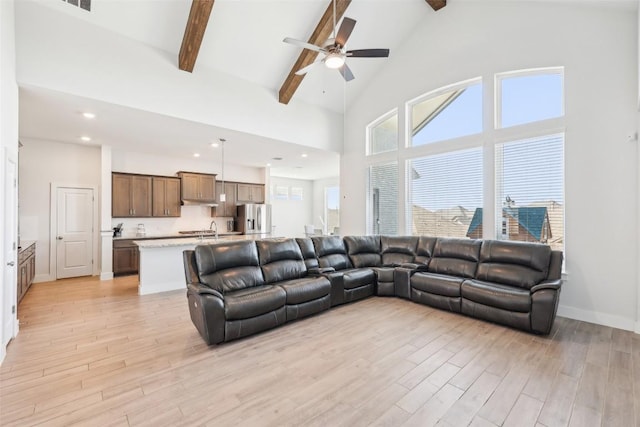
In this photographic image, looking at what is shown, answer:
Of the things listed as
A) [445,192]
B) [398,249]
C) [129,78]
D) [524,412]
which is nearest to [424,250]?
[398,249]

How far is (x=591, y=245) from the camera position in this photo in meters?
3.75

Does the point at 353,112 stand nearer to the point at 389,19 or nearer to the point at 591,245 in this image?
the point at 389,19

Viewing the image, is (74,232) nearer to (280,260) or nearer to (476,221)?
(280,260)

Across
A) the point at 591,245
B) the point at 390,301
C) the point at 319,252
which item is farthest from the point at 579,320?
the point at 319,252

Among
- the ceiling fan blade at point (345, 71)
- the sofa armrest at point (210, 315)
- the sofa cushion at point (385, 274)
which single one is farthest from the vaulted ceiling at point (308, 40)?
the sofa cushion at point (385, 274)

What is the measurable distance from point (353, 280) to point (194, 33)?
13.6ft

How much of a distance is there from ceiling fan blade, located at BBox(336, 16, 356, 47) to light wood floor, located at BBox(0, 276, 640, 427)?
129 inches

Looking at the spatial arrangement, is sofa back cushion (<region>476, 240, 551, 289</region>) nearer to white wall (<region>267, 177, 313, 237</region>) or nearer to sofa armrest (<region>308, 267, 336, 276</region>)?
sofa armrest (<region>308, 267, 336, 276</region>)

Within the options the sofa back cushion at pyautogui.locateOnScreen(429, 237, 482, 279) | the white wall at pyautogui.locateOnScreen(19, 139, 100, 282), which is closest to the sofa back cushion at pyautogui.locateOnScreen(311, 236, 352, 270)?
the sofa back cushion at pyautogui.locateOnScreen(429, 237, 482, 279)

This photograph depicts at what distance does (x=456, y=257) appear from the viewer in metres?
4.50

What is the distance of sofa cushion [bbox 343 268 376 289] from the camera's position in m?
4.33

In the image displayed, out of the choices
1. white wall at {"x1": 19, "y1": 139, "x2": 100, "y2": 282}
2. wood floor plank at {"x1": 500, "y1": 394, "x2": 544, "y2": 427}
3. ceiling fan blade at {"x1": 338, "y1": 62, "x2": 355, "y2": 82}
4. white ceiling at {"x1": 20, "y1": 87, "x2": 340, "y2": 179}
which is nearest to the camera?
wood floor plank at {"x1": 500, "y1": 394, "x2": 544, "y2": 427}

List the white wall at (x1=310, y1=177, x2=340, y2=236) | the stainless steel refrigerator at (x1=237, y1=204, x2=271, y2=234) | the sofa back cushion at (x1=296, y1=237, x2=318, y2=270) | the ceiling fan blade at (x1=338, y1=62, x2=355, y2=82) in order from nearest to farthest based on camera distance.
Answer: the ceiling fan blade at (x1=338, y1=62, x2=355, y2=82)
the sofa back cushion at (x1=296, y1=237, x2=318, y2=270)
the stainless steel refrigerator at (x1=237, y1=204, x2=271, y2=234)
the white wall at (x1=310, y1=177, x2=340, y2=236)

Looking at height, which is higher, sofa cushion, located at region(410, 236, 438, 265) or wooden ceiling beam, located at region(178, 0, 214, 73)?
wooden ceiling beam, located at region(178, 0, 214, 73)
